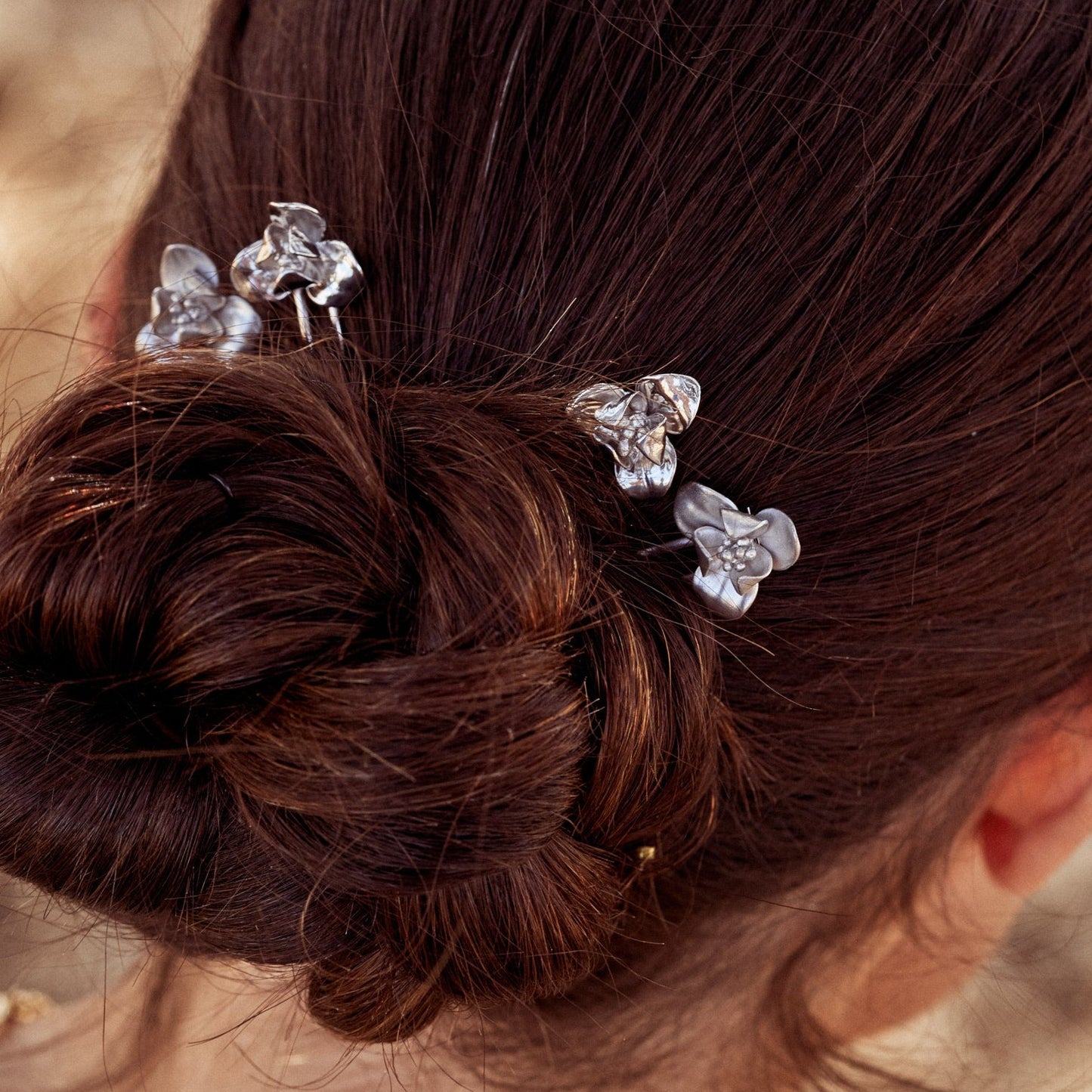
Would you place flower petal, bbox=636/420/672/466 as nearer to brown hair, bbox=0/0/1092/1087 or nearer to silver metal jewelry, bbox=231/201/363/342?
brown hair, bbox=0/0/1092/1087

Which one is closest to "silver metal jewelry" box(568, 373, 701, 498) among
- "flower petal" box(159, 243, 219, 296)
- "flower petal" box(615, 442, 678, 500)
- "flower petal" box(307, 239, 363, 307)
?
"flower petal" box(615, 442, 678, 500)

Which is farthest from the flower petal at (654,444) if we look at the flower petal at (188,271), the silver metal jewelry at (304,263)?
the flower petal at (188,271)

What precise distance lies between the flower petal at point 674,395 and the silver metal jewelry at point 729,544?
0.14 ft

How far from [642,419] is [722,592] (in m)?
0.11

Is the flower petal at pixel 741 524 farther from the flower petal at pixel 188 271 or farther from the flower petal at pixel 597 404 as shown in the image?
the flower petal at pixel 188 271

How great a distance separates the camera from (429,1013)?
0.67m

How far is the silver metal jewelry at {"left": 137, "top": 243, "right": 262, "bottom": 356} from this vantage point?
0.74 meters

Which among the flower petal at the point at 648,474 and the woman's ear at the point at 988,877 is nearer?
the flower petal at the point at 648,474

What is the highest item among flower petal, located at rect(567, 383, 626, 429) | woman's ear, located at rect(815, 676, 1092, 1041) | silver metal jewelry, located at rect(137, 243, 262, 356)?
flower petal, located at rect(567, 383, 626, 429)

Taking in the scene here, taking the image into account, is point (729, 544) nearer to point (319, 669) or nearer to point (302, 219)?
point (319, 669)

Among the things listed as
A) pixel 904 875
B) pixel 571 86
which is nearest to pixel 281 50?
pixel 571 86

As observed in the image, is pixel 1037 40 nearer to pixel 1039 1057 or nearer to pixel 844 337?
pixel 844 337

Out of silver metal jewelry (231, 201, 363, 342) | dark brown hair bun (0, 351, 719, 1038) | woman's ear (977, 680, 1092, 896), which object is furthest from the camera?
woman's ear (977, 680, 1092, 896)

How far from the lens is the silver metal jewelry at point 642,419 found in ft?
2.01
